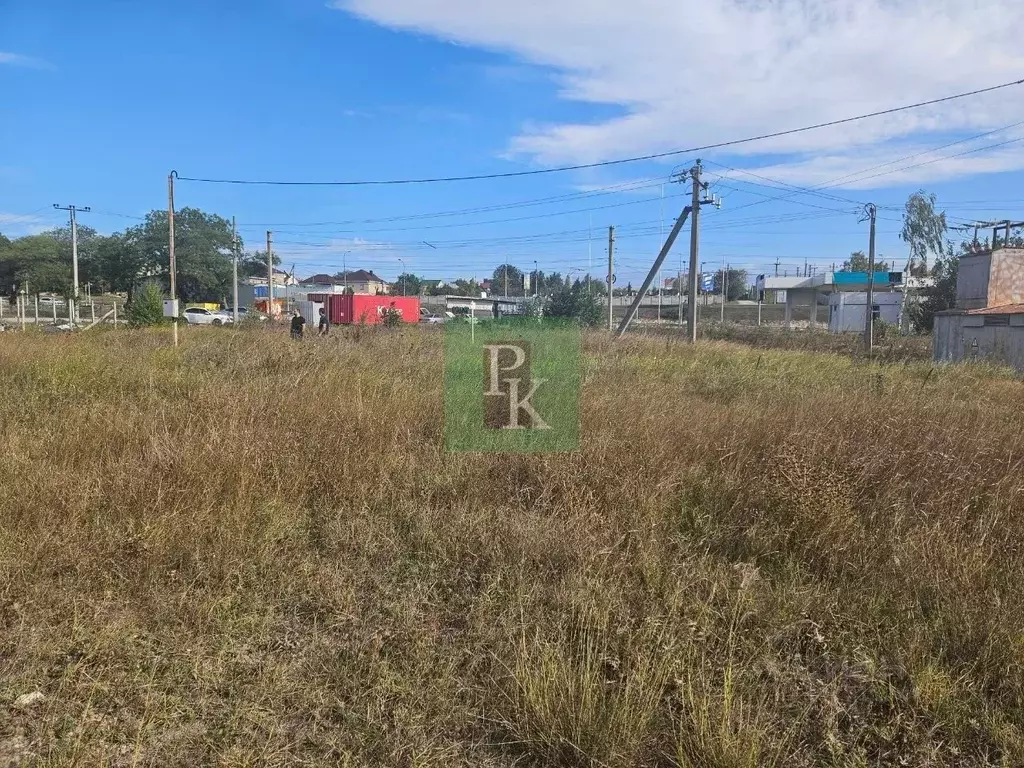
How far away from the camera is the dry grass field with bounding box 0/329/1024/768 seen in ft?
6.74

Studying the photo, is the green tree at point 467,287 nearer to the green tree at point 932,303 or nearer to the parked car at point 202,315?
the parked car at point 202,315

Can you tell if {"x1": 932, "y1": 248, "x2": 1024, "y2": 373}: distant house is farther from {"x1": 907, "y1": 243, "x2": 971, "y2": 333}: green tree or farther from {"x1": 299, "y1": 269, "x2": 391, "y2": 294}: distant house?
{"x1": 299, "y1": 269, "x2": 391, "y2": 294}: distant house

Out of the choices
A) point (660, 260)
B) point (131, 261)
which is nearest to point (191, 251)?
point (131, 261)

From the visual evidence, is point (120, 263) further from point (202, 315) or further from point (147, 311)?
point (147, 311)

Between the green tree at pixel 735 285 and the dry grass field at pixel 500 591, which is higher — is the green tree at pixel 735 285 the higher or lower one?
the higher one

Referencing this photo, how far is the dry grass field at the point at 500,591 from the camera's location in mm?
2055

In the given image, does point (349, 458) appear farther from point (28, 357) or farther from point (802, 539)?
point (28, 357)

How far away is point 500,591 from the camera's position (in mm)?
2822

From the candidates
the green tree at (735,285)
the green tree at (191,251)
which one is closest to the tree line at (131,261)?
the green tree at (191,251)

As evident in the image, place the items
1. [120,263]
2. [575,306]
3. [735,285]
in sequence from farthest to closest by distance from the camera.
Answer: [735,285] → [120,263] → [575,306]

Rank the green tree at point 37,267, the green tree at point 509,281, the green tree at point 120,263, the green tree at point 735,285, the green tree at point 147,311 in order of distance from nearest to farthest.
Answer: the green tree at point 147,311
the green tree at point 37,267
the green tree at point 120,263
the green tree at point 735,285
the green tree at point 509,281

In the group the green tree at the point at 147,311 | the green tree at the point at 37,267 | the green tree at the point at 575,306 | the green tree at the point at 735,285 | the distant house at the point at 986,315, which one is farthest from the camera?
the green tree at the point at 735,285

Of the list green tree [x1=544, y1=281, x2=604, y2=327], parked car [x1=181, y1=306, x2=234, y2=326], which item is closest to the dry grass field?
green tree [x1=544, y1=281, x2=604, y2=327]

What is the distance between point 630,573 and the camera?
3037mm
